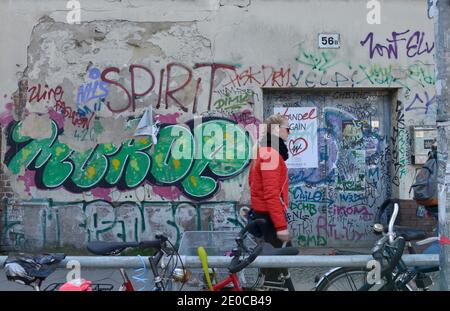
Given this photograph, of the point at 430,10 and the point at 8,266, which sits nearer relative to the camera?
the point at 8,266

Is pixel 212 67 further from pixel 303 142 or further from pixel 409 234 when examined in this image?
pixel 409 234

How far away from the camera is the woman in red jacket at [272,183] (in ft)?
17.2

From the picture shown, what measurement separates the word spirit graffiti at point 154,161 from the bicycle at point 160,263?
4.44 meters

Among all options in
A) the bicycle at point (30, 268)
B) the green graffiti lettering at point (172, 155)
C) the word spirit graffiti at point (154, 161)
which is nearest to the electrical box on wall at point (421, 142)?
the word spirit graffiti at point (154, 161)

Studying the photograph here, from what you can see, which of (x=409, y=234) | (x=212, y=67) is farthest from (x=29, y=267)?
(x=212, y=67)

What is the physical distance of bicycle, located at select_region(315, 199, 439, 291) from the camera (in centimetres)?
440

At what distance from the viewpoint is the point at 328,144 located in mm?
8984

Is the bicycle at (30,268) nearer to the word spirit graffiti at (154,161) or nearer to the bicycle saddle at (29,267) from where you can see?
the bicycle saddle at (29,267)

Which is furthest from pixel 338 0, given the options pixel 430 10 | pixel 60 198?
pixel 60 198
